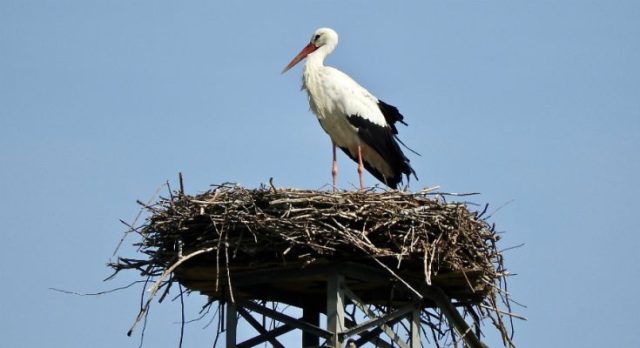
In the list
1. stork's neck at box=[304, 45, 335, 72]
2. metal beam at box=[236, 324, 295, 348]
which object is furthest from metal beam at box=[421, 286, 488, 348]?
stork's neck at box=[304, 45, 335, 72]

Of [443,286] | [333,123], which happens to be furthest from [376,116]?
[443,286]

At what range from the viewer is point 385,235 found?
9.48m

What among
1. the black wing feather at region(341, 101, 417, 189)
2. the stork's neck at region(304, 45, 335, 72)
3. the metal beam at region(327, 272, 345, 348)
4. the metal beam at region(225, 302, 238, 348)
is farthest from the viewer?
the stork's neck at region(304, 45, 335, 72)

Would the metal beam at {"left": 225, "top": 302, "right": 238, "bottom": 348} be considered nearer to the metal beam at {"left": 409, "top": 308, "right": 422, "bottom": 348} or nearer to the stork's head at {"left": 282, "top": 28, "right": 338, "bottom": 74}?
the metal beam at {"left": 409, "top": 308, "right": 422, "bottom": 348}

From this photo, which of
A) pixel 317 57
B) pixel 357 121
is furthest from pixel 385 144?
pixel 317 57

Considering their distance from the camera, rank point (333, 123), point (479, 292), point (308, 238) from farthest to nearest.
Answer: point (333, 123), point (479, 292), point (308, 238)

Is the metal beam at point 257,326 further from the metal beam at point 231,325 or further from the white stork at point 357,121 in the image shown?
the white stork at point 357,121

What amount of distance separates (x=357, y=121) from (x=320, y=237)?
134 inches

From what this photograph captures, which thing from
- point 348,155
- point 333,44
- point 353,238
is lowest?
point 353,238

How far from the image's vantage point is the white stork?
12.6 meters

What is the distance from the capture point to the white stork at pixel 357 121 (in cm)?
1259

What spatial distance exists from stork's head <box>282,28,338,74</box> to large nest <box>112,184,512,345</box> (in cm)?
385

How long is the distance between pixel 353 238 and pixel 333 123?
11.7 ft

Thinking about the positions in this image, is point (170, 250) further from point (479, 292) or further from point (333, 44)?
point (333, 44)
